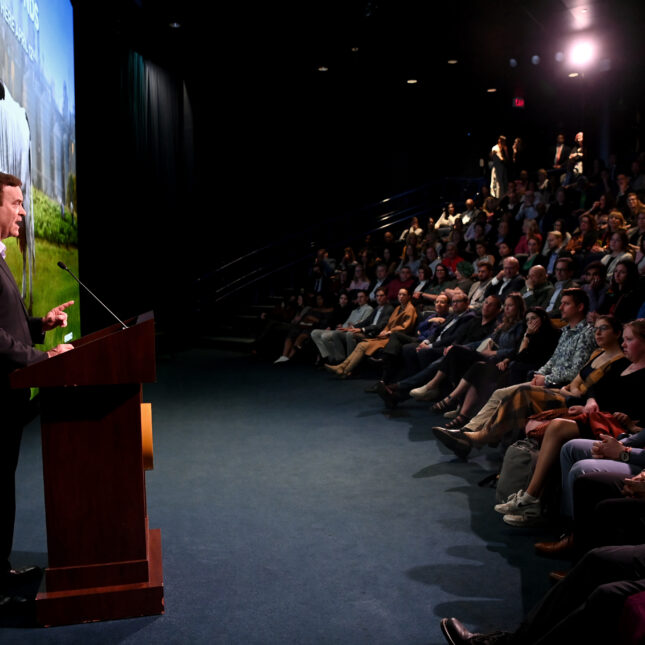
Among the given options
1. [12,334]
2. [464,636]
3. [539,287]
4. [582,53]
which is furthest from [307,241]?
[464,636]

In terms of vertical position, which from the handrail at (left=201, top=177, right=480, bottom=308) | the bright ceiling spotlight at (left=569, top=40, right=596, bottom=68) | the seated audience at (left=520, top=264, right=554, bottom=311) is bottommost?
the seated audience at (left=520, top=264, right=554, bottom=311)

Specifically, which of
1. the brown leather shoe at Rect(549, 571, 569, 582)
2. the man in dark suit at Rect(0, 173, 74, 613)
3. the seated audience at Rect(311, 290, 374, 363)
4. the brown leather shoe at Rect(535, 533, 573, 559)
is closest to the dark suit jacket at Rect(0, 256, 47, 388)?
the man in dark suit at Rect(0, 173, 74, 613)

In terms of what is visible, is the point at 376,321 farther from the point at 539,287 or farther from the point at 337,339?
the point at 539,287

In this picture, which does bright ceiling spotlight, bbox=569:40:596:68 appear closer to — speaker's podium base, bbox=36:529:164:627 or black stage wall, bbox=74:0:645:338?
black stage wall, bbox=74:0:645:338

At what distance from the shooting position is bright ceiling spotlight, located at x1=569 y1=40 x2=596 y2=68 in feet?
31.7

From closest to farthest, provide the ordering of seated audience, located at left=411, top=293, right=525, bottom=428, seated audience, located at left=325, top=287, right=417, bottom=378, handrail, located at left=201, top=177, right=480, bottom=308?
seated audience, located at left=411, top=293, right=525, bottom=428 < seated audience, located at left=325, top=287, right=417, bottom=378 < handrail, located at left=201, top=177, right=480, bottom=308

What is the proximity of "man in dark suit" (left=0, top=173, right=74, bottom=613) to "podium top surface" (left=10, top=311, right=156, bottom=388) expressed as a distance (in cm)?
7

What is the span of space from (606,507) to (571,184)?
330 inches

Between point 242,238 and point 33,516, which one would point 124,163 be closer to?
point 242,238

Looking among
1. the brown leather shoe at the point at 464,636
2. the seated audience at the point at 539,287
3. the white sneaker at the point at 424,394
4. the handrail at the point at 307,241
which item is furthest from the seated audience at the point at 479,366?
the handrail at the point at 307,241

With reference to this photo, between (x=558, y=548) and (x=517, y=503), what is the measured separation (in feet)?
1.24

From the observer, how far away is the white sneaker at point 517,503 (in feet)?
9.63

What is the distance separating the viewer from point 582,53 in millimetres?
9734

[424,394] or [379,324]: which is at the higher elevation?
[379,324]
